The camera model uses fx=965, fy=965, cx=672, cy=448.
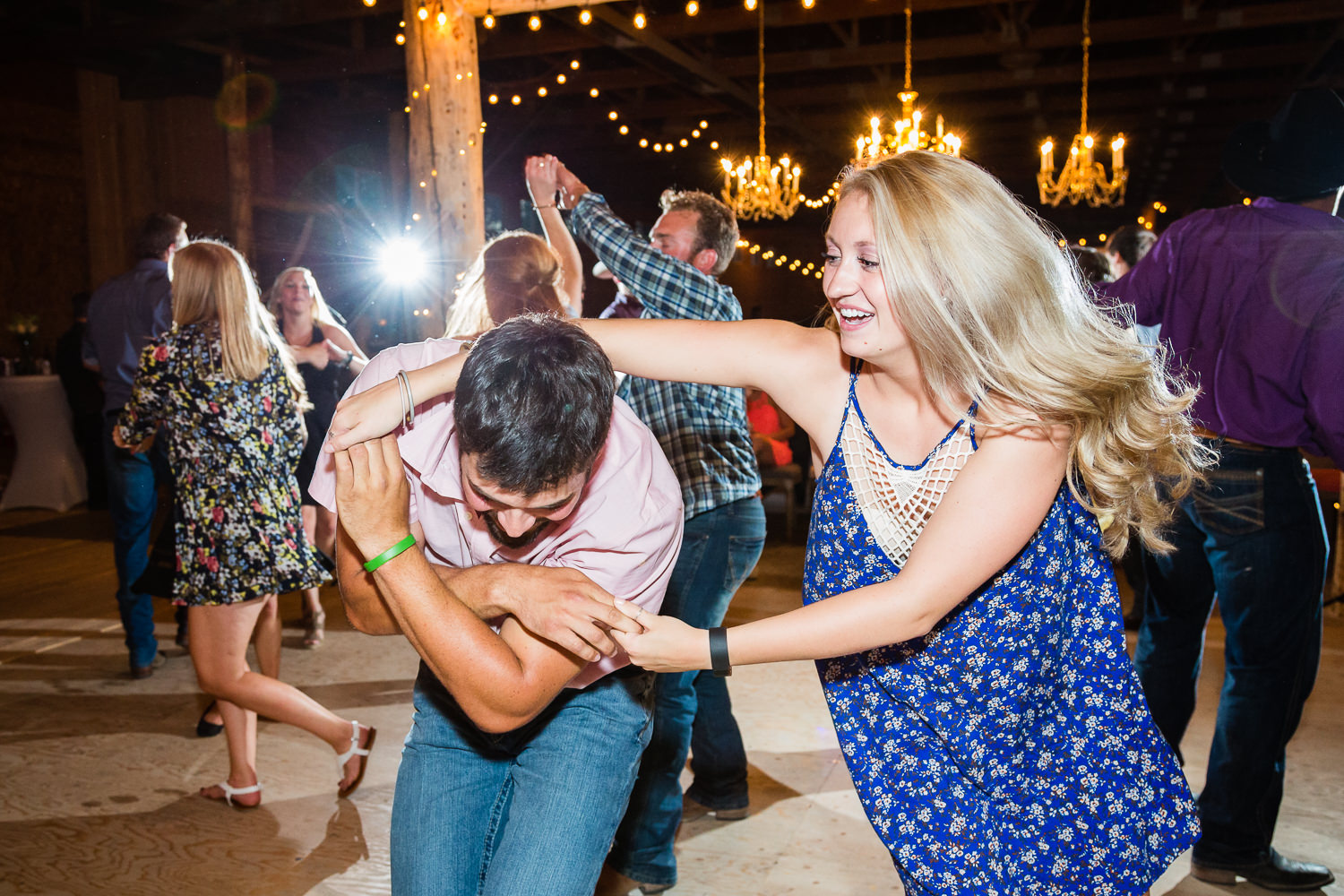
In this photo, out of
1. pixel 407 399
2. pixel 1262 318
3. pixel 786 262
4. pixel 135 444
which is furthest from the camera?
pixel 786 262

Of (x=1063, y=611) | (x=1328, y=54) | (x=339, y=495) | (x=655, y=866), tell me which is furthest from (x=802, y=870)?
(x=1328, y=54)

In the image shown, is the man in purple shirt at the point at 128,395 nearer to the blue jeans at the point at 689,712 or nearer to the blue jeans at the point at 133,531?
the blue jeans at the point at 133,531

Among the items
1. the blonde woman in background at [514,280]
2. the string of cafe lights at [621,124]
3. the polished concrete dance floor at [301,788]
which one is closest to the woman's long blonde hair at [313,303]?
the polished concrete dance floor at [301,788]

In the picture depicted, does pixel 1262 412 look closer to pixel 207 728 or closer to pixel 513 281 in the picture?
pixel 513 281

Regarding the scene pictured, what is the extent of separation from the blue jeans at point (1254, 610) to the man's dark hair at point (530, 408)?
1.63m

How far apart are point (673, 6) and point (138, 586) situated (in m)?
5.67

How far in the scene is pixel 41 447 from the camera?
7316 mm

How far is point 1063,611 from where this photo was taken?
1410 millimetres

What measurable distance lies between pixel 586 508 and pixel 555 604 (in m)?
0.18

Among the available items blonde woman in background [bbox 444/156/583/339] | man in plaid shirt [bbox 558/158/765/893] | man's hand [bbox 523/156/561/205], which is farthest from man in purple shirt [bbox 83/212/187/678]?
man in plaid shirt [bbox 558/158/765/893]

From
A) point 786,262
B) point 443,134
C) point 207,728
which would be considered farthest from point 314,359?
point 786,262

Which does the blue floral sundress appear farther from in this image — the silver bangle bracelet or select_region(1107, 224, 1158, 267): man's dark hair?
select_region(1107, 224, 1158, 267): man's dark hair

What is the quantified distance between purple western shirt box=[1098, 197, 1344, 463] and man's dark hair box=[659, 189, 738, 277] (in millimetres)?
1150

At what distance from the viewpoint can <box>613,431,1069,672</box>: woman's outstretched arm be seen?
1269mm
